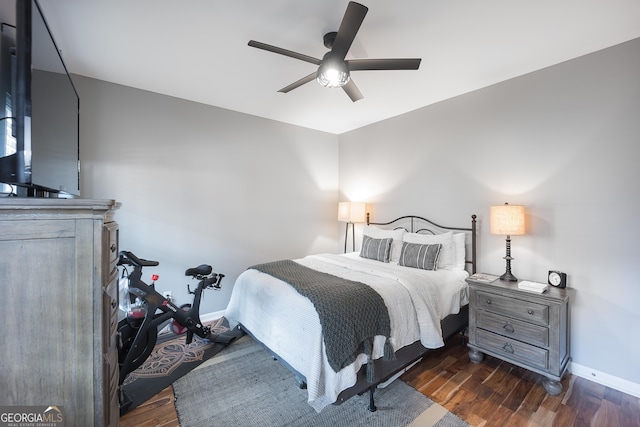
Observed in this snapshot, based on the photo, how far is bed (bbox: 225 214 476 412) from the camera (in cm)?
178

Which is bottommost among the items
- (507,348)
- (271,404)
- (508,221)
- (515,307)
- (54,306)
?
(271,404)

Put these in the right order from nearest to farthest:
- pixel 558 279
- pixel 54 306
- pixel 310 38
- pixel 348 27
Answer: pixel 54 306
pixel 348 27
pixel 310 38
pixel 558 279

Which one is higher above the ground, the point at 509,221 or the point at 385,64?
the point at 385,64

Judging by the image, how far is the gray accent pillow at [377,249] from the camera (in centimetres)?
339

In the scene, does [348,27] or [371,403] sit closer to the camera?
[348,27]

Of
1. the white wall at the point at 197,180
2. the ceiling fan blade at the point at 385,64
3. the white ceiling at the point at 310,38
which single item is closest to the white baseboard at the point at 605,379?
the white ceiling at the point at 310,38

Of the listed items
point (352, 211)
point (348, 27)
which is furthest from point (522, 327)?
point (348, 27)

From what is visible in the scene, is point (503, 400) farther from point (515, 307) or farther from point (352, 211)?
point (352, 211)

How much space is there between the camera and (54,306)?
92cm

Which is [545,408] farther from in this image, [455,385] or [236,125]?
[236,125]

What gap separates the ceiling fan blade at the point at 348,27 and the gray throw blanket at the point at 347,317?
1.69 m

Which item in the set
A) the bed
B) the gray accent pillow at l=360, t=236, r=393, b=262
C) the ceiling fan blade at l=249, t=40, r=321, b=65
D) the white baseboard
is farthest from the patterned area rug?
the white baseboard

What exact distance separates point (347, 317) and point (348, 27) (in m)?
1.84

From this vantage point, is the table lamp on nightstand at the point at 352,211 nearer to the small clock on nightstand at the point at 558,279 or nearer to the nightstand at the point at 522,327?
the nightstand at the point at 522,327
